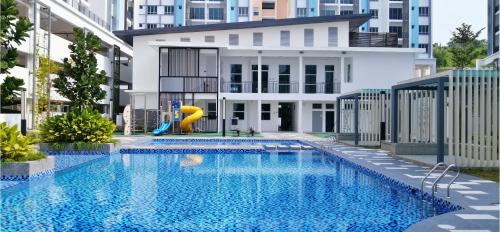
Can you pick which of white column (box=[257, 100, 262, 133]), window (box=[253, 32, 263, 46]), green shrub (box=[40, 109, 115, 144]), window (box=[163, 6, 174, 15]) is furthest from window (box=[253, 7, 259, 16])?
green shrub (box=[40, 109, 115, 144])

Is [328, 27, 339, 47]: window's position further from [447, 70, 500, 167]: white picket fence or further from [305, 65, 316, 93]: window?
[447, 70, 500, 167]: white picket fence

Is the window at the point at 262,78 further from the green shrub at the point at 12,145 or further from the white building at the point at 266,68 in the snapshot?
the green shrub at the point at 12,145

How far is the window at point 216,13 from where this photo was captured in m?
65.9

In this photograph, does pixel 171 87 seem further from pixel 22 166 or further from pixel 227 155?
pixel 22 166

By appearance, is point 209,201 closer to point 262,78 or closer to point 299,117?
point 299,117

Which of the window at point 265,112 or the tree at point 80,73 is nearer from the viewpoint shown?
the tree at point 80,73

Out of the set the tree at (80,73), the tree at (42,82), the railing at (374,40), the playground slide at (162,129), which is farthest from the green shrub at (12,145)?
the railing at (374,40)

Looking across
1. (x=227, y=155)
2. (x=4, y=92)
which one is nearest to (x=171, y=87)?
(x=227, y=155)

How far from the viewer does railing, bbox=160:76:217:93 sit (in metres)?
33.8

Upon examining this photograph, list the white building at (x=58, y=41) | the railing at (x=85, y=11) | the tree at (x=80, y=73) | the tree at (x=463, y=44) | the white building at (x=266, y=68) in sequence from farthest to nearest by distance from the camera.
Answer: the tree at (x=463, y=44)
the railing at (x=85, y=11)
the white building at (x=266, y=68)
the tree at (x=80, y=73)
the white building at (x=58, y=41)

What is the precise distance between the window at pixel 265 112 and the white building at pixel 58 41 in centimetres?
1180

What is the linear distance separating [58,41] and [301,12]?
3883 cm

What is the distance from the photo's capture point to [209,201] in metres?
9.84

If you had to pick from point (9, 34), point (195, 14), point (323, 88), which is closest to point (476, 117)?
point (9, 34)
